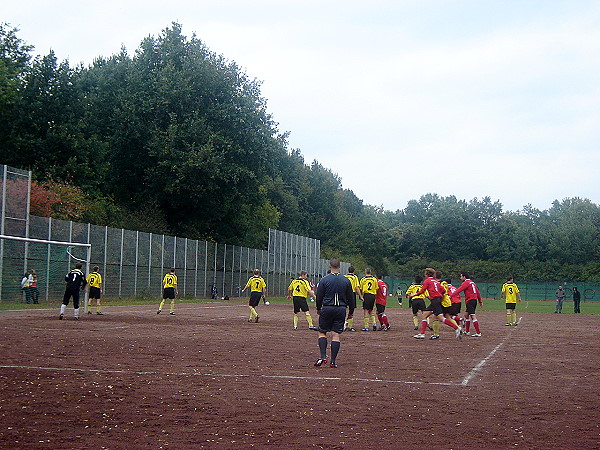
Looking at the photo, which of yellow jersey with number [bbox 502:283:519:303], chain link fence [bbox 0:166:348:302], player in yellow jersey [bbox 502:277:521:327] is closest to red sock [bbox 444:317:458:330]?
player in yellow jersey [bbox 502:277:521:327]

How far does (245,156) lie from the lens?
5491 cm

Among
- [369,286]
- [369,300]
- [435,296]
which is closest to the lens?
[435,296]

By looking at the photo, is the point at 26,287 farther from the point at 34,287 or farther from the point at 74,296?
the point at 74,296

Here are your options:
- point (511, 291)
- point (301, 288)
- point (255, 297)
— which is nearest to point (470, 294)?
point (301, 288)

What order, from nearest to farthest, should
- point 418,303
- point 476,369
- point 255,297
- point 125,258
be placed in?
point 476,369 → point 418,303 → point 255,297 → point 125,258

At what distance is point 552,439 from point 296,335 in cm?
1419

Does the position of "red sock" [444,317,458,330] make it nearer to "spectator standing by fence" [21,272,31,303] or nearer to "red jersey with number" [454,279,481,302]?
"red jersey with number" [454,279,481,302]

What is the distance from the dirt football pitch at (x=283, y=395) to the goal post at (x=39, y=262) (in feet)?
33.3

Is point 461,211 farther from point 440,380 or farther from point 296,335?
point 440,380

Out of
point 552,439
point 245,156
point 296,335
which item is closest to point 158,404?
point 552,439

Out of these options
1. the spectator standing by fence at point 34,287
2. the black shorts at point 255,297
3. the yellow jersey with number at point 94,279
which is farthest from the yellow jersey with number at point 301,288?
the spectator standing by fence at point 34,287

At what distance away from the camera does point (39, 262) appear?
32.0 metres

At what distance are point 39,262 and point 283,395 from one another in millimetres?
24149

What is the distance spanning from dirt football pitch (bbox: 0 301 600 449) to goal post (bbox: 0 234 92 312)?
10.2 meters
